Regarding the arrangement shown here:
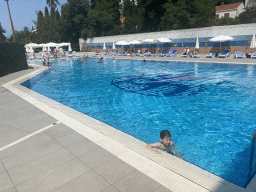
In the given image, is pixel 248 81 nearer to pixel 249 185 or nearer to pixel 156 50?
pixel 249 185

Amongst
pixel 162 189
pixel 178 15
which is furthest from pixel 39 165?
pixel 178 15

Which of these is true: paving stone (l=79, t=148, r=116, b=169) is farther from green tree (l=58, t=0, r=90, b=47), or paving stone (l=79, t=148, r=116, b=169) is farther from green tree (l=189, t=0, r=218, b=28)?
green tree (l=58, t=0, r=90, b=47)

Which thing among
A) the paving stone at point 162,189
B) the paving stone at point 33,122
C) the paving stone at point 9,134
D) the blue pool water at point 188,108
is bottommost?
the blue pool water at point 188,108

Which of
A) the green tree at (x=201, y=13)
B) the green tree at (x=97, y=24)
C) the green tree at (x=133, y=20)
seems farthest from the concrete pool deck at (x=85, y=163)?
the green tree at (x=97, y=24)

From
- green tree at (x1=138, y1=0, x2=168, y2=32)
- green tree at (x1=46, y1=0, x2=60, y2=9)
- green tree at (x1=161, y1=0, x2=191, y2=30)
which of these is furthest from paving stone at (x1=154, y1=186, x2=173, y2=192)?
green tree at (x1=46, y1=0, x2=60, y2=9)

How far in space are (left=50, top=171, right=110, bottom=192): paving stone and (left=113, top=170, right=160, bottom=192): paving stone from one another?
232 mm

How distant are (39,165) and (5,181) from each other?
1.92 ft

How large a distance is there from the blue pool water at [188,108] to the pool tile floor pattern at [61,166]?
226 centimetres

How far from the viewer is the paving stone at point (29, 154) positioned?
3939 millimetres

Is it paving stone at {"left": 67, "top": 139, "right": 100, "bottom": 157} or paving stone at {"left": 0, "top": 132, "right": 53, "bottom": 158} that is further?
paving stone at {"left": 0, "top": 132, "right": 53, "bottom": 158}

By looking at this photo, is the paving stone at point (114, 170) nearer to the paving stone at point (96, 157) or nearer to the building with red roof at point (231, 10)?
the paving stone at point (96, 157)

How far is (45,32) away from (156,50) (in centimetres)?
3557

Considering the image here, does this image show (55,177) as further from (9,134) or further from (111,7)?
(111,7)

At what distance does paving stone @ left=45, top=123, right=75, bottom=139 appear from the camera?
520 cm
